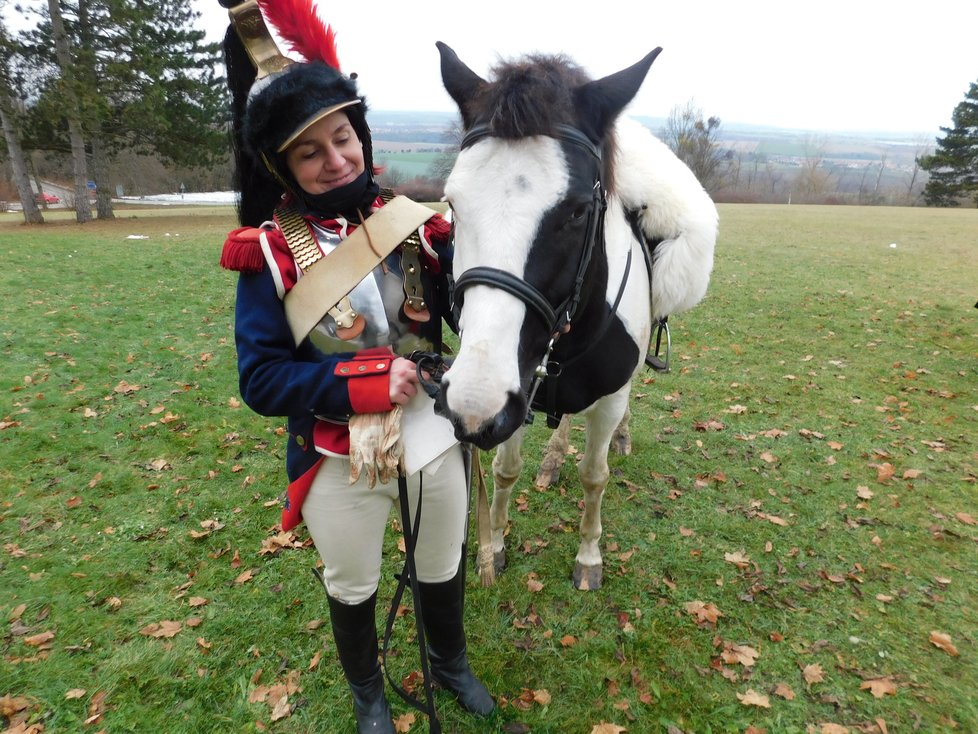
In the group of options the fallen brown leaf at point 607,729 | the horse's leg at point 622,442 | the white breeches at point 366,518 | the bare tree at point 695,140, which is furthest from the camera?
the bare tree at point 695,140

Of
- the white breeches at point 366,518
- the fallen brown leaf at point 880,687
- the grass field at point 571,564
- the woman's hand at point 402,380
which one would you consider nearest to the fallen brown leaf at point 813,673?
the grass field at point 571,564

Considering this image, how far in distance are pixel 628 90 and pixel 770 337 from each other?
7.51 metres

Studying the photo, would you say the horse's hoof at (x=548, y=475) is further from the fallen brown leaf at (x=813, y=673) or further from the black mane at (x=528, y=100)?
the black mane at (x=528, y=100)

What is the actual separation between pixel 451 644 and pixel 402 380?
61.7 inches

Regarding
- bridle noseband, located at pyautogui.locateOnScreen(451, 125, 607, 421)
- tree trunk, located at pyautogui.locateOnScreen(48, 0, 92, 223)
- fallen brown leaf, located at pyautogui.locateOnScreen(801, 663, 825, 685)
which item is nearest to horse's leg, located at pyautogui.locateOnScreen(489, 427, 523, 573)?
bridle noseband, located at pyautogui.locateOnScreen(451, 125, 607, 421)

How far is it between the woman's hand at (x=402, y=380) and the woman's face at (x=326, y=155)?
0.63 meters

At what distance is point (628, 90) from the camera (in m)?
1.74

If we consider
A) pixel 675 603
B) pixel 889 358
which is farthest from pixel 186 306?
pixel 889 358

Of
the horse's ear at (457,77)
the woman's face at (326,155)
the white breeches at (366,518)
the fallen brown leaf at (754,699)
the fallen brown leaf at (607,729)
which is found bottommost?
the fallen brown leaf at (607,729)

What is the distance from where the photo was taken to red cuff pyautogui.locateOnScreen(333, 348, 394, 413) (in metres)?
1.62

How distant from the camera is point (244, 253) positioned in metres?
1.62

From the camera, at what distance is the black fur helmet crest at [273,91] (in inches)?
62.8

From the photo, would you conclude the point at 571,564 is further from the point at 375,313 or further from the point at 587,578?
the point at 375,313

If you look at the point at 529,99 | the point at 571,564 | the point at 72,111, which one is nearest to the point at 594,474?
the point at 571,564
